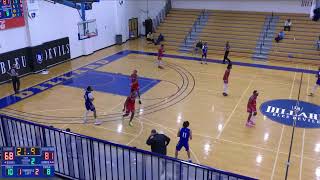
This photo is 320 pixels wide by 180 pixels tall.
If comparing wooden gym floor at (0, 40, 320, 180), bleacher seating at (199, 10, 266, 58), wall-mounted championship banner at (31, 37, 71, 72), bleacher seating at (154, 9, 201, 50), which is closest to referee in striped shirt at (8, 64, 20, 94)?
wooden gym floor at (0, 40, 320, 180)

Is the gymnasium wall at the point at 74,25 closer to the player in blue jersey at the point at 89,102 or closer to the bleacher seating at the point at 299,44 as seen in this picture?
the player in blue jersey at the point at 89,102

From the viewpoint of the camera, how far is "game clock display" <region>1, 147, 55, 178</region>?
284 inches

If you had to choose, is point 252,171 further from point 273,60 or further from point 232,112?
point 273,60

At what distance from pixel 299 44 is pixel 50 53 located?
56.5 feet

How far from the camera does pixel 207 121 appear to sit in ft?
44.0

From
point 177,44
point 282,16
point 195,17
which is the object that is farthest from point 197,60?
point 282,16

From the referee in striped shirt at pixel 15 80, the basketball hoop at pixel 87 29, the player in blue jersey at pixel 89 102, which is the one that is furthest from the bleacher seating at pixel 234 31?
the referee in striped shirt at pixel 15 80

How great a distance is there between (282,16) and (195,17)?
7.10 m

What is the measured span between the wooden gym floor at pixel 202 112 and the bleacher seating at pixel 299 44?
1.07m

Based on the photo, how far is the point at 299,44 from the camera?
930 inches

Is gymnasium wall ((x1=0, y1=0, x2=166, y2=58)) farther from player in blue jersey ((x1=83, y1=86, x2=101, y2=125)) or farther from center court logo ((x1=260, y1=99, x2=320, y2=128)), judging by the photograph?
center court logo ((x1=260, y1=99, x2=320, y2=128))

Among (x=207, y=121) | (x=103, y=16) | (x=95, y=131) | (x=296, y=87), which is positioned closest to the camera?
(x=95, y=131)

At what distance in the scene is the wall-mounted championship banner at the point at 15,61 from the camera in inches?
711
